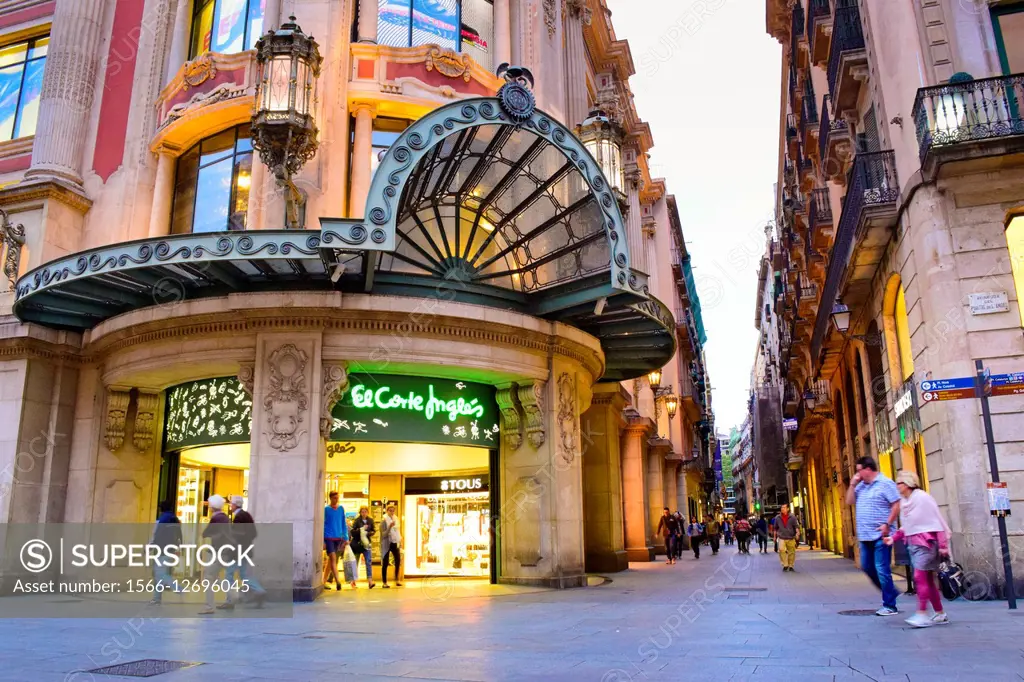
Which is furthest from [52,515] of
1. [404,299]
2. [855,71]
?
[855,71]

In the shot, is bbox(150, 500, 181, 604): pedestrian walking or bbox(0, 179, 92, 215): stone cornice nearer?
bbox(150, 500, 181, 604): pedestrian walking

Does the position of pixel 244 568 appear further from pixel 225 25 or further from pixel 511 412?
pixel 225 25

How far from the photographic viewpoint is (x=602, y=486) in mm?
22594

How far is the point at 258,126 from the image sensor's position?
549 inches

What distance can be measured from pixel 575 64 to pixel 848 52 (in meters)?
8.95

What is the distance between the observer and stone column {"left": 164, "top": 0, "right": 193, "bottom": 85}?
18.0 metres

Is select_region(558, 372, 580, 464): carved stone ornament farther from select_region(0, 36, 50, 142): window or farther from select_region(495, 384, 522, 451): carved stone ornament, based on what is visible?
select_region(0, 36, 50, 142): window

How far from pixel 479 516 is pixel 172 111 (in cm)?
1110

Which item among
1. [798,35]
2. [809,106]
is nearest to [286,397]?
[809,106]

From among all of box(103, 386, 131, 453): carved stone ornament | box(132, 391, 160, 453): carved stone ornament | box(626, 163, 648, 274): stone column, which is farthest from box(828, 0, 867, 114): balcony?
box(103, 386, 131, 453): carved stone ornament

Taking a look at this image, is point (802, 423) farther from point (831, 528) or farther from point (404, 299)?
point (404, 299)

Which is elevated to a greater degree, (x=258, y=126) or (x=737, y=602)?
(x=258, y=126)

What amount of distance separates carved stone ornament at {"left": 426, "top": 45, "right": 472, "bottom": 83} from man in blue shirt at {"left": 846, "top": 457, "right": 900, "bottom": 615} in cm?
1203

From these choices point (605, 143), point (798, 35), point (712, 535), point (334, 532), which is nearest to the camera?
point (334, 532)
